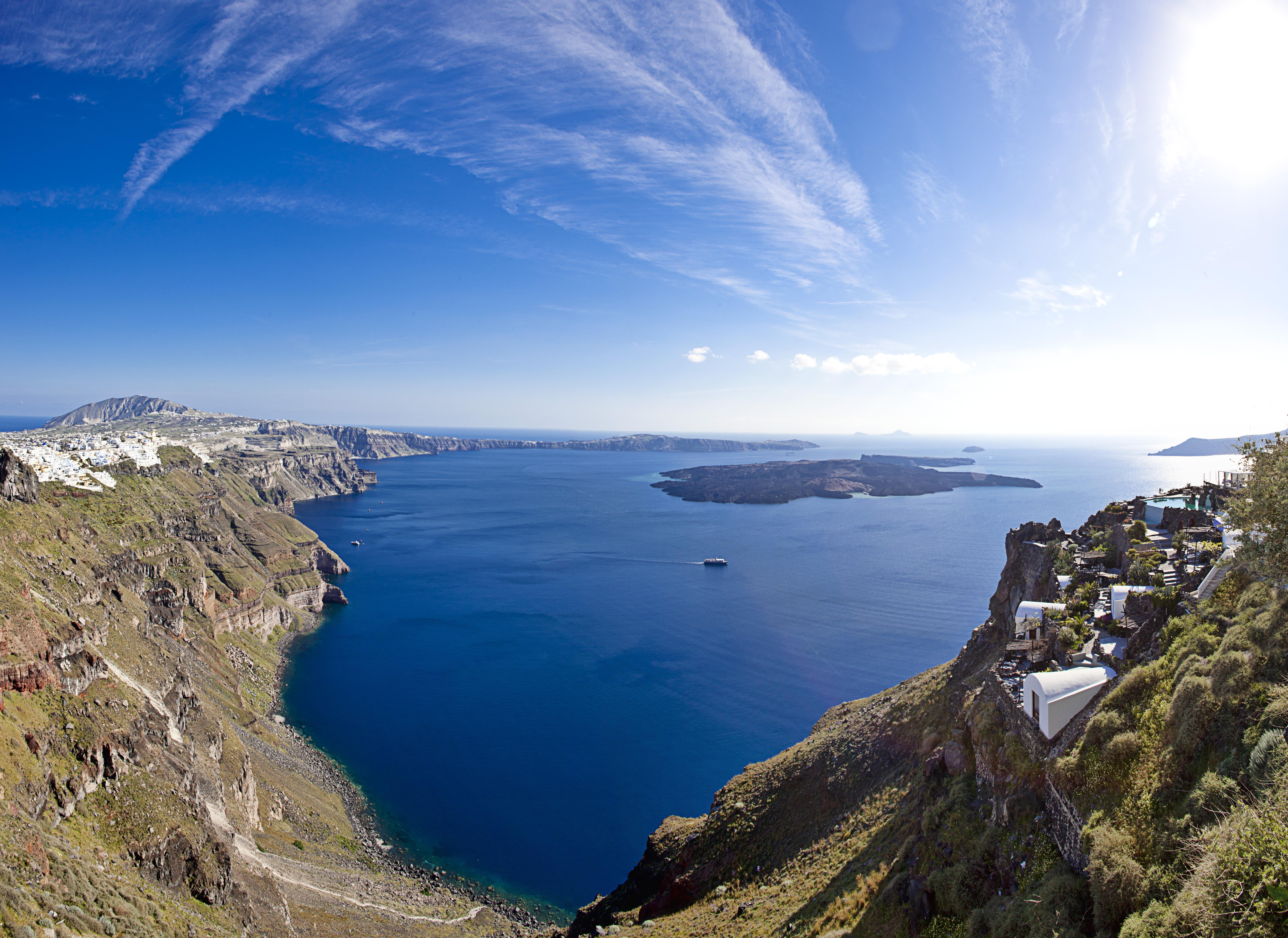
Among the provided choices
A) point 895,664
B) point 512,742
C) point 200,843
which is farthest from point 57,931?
point 895,664

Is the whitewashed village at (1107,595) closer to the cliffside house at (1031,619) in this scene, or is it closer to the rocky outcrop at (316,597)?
the cliffside house at (1031,619)

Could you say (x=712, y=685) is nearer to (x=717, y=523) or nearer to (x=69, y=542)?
(x=69, y=542)

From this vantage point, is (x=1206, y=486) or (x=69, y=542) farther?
(x=69, y=542)

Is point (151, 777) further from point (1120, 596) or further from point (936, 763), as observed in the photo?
point (1120, 596)

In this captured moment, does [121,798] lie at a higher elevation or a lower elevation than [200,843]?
higher

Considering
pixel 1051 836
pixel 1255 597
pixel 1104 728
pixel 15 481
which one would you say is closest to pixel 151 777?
pixel 15 481

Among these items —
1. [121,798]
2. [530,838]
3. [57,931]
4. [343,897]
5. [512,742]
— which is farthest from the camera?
[512,742]
